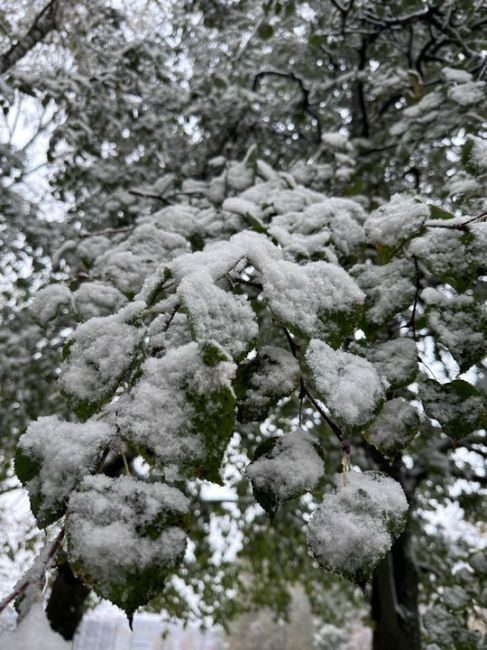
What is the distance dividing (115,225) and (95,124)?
2.49 ft

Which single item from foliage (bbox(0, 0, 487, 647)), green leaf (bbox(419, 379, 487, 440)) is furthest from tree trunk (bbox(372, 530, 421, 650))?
green leaf (bbox(419, 379, 487, 440))

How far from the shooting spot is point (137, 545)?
1.54 ft

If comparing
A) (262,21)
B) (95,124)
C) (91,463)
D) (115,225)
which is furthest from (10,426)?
(91,463)

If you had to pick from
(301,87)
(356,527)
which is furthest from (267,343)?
(301,87)

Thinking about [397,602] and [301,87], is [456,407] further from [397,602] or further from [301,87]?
[397,602]

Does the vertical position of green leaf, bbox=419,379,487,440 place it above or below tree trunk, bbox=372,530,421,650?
above

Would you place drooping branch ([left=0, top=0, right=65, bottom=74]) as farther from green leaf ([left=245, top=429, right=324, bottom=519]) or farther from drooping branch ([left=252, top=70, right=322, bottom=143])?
green leaf ([left=245, top=429, right=324, bottom=519])

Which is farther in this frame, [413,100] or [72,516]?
[413,100]

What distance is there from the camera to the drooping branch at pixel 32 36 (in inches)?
95.9

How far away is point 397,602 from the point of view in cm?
322

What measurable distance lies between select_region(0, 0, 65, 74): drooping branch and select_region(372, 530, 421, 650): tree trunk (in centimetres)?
350

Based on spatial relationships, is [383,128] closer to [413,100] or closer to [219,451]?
[413,100]

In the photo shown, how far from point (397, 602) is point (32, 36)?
12.6 ft

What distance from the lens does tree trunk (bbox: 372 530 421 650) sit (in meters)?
3.06
